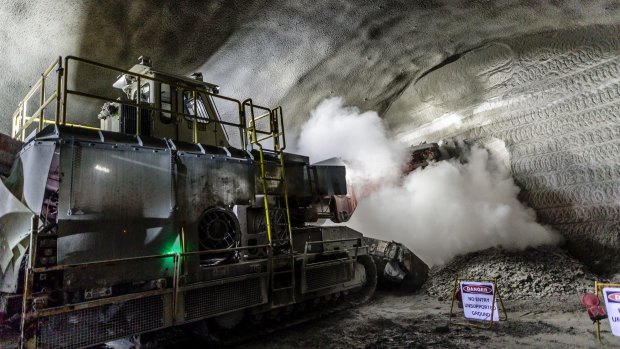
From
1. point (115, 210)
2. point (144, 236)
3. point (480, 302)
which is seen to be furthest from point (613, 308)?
point (115, 210)

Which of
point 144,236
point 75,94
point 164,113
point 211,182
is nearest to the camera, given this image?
point 144,236

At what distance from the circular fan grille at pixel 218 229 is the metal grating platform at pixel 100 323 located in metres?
1.06

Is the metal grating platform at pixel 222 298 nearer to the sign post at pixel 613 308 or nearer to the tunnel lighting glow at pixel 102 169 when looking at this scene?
the tunnel lighting glow at pixel 102 169

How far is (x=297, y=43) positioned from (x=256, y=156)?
491 cm

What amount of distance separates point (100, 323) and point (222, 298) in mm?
1449

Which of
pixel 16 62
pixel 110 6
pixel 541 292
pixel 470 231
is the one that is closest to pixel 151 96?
pixel 110 6

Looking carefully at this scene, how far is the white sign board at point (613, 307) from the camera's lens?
4.20 meters

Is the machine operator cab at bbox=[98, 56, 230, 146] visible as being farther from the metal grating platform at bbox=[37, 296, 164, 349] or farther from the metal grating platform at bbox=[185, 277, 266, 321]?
the metal grating platform at bbox=[37, 296, 164, 349]

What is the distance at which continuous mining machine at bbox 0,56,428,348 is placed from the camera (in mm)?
3828

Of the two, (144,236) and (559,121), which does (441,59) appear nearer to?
(559,121)

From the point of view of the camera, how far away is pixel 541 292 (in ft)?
21.7

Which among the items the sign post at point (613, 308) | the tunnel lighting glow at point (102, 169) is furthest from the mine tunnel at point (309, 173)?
the sign post at point (613, 308)

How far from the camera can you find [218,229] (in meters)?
5.23

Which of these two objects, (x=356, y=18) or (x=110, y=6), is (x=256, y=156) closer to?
(x=356, y=18)
